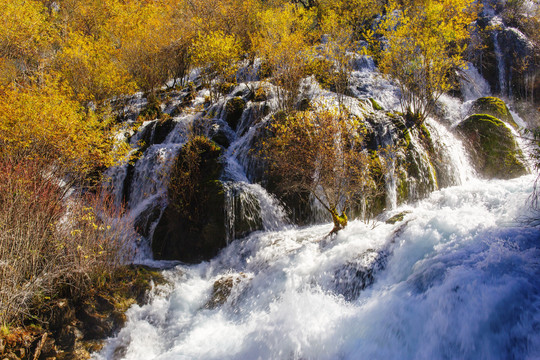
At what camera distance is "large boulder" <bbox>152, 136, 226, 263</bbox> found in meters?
10.6

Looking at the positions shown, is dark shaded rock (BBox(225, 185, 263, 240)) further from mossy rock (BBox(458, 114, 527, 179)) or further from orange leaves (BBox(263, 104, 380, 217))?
mossy rock (BBox(458, 114, 527, 179))

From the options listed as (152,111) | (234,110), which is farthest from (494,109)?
(152,111)

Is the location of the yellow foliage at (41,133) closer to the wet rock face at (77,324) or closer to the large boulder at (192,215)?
the large boulder at (192,215)

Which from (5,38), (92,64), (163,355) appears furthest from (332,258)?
(92,64)

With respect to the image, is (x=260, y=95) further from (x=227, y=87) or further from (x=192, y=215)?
(x=192, y=215)

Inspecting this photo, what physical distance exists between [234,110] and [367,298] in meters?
13.3

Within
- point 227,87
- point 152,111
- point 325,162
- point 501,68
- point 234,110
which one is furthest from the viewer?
point 152,111

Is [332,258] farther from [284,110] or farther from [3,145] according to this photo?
[3,145]

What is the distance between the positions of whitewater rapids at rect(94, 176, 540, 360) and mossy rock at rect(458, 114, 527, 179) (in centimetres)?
432

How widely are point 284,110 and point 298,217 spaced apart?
5.58m

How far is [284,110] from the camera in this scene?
1404 cm

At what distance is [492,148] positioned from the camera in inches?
532

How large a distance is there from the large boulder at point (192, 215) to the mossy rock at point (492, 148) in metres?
12.4

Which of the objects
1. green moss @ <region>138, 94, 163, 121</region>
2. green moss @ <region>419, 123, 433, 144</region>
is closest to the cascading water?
green moss @ <region>419, 123, 433, 144</region>
